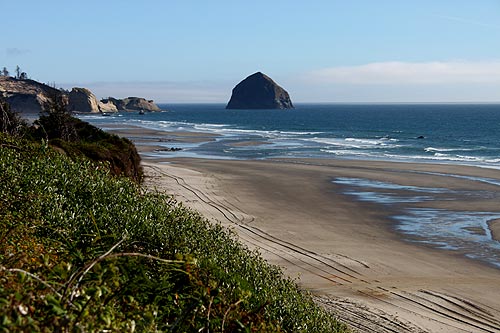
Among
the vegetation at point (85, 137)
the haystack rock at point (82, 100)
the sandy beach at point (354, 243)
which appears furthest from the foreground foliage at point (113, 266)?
the haystack rock at point (82, 100)

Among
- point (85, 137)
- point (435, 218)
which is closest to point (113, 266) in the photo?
point (435, 218)

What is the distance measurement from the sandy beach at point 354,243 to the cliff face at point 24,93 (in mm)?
104868

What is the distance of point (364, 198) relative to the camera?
3070 cm

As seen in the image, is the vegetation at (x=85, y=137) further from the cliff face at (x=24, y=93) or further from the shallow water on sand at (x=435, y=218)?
the cliff face at (x=24, y=93)

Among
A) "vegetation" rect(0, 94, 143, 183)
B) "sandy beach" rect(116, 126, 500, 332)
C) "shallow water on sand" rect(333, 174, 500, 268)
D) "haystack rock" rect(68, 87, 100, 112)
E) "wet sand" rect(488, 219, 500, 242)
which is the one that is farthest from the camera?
"haystack rock" rect(68, 87, 100, 112)

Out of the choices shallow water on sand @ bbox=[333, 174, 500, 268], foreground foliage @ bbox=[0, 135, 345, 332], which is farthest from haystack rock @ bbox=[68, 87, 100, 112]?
foreground foliage @ bbox=[0, 135, 345, 332]

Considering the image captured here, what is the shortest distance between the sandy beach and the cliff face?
10487 cm

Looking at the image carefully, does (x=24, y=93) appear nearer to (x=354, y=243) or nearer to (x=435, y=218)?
(x=435, y=218)

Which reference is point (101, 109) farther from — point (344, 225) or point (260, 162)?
point (344, 225)

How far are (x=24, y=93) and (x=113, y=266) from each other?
164m

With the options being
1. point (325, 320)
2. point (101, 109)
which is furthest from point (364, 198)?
point (101, 109)

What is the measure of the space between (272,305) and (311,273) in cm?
1022

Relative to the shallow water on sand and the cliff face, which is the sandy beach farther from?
the cliff face

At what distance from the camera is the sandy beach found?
1434 cm
